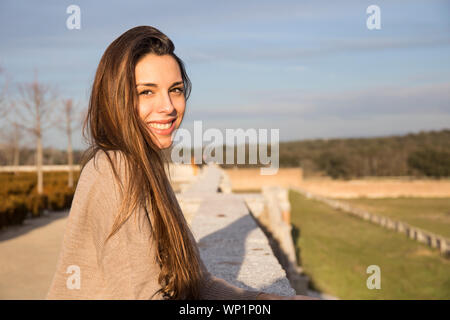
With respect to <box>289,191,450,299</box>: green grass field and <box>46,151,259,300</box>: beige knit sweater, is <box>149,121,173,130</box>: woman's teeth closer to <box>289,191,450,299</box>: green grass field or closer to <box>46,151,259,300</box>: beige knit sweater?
<box>46,151,259,300</box>: beige knit sweater

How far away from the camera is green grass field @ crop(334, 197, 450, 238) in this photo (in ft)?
94.0

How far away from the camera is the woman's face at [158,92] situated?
146 cm

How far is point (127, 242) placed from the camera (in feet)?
4.04

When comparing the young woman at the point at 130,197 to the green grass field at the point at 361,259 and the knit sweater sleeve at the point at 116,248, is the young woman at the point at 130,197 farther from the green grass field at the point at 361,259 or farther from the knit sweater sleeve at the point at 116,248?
the green grass field at the point at 361,259

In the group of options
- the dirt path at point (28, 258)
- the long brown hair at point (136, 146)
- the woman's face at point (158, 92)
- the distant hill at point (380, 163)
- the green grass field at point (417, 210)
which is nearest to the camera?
the long brown hair at point (136, 146)

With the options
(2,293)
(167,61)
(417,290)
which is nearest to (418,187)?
(417,290)

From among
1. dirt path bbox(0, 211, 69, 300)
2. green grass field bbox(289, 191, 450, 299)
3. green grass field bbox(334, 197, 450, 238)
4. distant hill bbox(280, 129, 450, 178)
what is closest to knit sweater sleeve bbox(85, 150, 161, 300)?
dirt path bbox(0, 211, 69, 300)

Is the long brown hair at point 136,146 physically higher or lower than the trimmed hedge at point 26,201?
higher

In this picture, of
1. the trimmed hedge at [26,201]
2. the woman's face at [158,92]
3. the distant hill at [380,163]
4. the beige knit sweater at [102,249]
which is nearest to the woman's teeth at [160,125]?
the woman's face at [158,92]

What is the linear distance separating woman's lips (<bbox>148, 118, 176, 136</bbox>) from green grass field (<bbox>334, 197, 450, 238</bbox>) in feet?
88.9

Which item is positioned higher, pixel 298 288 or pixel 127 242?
pixel 127 242

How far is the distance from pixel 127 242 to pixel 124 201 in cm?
11

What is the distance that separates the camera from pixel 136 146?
1.35 m

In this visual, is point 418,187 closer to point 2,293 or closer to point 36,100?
point 36,100
